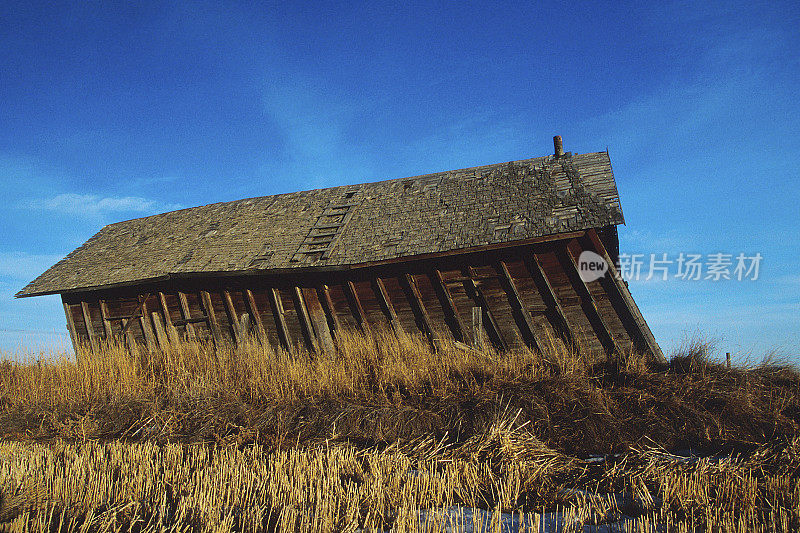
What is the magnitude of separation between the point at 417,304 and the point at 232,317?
15.7ft

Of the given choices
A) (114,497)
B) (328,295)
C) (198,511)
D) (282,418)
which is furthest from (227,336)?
(198,511)

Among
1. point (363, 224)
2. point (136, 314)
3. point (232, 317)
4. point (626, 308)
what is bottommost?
point (626, 308)

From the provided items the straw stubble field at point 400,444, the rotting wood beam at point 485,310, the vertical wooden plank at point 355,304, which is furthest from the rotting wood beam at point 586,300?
the vertical wooden plank at point 355,304

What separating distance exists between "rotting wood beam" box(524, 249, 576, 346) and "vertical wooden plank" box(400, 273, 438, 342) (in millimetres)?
2311

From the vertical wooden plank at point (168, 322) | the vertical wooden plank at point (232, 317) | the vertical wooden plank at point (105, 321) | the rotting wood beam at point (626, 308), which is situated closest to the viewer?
the rotting wood beam at point (626, 308)

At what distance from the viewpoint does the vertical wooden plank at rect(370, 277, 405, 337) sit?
10.8 meters

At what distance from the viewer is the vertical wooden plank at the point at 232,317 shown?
12.2 meters

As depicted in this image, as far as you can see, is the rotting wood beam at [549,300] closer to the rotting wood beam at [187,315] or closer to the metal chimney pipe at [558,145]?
the metal chimney pipe at [558,145]

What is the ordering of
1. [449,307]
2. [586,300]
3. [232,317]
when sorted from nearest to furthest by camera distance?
[586,300], [449,307], [232,317]

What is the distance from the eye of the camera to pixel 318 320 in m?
11.5

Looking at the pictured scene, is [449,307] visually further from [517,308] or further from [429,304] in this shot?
[517,308]

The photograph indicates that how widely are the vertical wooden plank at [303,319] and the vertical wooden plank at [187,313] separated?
3.11 meters

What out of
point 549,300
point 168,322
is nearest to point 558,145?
A: point 549,300

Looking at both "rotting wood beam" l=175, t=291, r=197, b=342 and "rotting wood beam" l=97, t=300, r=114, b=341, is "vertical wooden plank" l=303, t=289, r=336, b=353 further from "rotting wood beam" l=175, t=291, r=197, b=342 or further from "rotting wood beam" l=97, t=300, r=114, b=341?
"rotting wood beam" l=97, t=300, r=114, b=341
